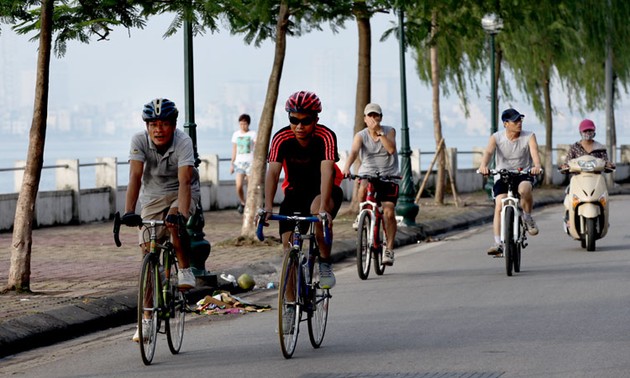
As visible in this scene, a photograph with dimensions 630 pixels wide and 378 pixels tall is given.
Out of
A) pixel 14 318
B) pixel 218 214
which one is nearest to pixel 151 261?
pixel 14 318

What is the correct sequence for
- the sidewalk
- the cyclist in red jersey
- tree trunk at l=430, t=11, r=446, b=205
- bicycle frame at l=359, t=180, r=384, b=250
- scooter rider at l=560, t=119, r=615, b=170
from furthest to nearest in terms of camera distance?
1. tree trunk at l=430, t=11, r=446, b=205
2. scooter rider at l=560, t=119, r=615, b=170
3. bicycle frame at l=359, t=180, r=384, b=250
4. the sidewalk
5. the cyclist in red jersey

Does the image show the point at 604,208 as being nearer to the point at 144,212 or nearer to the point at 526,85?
the point at 144,212

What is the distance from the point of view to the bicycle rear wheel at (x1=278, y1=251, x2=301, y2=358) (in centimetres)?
938

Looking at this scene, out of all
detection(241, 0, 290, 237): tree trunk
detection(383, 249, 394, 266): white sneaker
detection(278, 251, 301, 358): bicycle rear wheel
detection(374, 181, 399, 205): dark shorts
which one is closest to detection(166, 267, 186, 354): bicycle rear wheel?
detection(278, 251, 301, 358): bicycle rear wheel

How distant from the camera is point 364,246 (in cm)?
1564

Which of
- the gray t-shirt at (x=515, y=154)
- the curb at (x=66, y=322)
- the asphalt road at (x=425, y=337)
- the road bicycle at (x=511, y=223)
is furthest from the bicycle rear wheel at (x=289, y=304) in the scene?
the gray t-shirt at (x=515, y=154)

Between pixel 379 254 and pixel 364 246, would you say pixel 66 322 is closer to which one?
pixel 364 246

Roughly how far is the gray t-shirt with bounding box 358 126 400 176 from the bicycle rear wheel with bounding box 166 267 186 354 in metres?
6.38

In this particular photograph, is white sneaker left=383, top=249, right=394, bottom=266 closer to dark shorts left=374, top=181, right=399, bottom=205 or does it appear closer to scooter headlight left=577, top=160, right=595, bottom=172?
dark shorts left=374, top=181, right=399, bottom=205

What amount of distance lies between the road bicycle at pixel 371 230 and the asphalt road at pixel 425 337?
210 mm

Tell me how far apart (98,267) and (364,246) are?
2929mm

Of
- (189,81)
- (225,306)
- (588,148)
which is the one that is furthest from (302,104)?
(588,148)

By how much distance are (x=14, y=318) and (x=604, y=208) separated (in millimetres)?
9715

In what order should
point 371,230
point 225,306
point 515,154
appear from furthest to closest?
point 515,154
point 371,230
point 225,306
